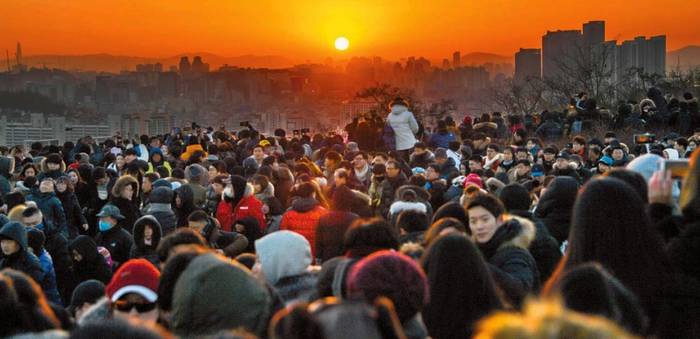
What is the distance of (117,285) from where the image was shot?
177 inches

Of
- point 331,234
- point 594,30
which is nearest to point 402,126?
point 331,234

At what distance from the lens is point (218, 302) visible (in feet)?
11.3

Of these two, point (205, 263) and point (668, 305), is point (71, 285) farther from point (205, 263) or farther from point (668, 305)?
point (668, 305)

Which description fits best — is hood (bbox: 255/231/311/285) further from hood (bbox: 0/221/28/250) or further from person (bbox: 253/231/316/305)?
hood (bbox: 0/221/28/250)

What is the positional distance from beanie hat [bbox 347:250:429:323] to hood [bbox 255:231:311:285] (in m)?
1.38

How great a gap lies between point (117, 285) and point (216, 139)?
596 inches

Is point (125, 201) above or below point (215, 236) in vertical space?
above

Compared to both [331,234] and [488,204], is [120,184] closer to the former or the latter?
[331,234]

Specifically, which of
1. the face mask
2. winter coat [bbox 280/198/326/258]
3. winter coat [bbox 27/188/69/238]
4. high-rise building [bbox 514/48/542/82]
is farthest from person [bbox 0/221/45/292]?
high-rise building [bbox 514/48/542/82]

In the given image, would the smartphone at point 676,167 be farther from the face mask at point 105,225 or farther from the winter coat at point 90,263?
the face mask at point 105,225

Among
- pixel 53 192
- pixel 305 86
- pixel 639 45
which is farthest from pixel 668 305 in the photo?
pixel 305 86

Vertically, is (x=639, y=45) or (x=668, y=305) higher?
(x=639, y=45)

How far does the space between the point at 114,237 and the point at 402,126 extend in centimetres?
778

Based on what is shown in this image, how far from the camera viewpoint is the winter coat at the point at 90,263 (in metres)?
7.60
